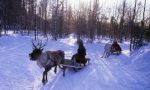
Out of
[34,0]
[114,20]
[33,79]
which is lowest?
[33,79]

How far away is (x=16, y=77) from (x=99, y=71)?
369 centimetres

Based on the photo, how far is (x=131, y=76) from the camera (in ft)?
34.7

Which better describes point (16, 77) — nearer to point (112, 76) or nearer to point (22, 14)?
point (112, 76)

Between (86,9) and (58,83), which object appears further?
(86,9)

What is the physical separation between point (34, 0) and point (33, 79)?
39736 millimetres

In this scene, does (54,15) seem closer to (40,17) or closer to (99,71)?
(40,17)

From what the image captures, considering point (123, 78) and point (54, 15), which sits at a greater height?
point (54, 15)

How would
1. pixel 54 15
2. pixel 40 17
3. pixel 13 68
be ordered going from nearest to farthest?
pixel 13 68 → pixel 54 15 → pixel 40 17

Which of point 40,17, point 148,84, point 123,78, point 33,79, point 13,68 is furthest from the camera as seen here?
point 40,17

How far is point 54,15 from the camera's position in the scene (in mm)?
43594

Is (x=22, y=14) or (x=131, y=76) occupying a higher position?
(x=22, y=14)

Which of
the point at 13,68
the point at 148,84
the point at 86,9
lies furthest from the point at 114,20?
the point at 148,84

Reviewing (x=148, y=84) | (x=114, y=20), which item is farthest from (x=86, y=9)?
(x=148, y=84)

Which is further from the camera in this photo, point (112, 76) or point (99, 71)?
point (99, 71)
